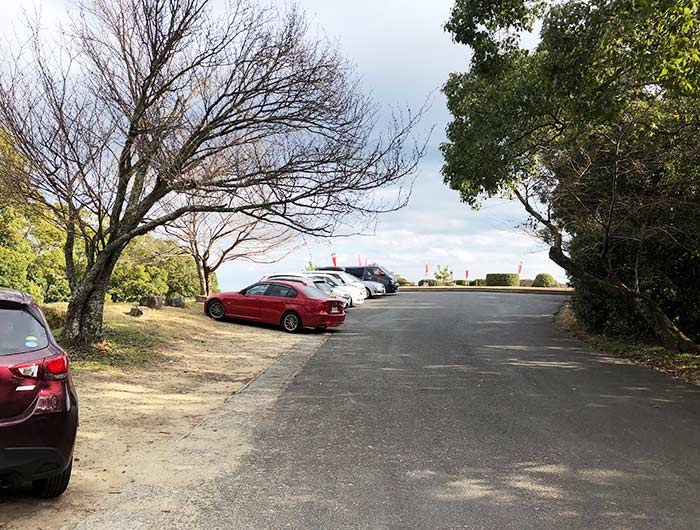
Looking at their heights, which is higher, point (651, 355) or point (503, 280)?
point (503, 280)

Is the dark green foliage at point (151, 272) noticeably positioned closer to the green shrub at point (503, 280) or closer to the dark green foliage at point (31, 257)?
the dark green foliage at point (31, 257)

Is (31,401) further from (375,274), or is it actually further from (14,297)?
(375,274)

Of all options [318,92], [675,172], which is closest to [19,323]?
[318,92]

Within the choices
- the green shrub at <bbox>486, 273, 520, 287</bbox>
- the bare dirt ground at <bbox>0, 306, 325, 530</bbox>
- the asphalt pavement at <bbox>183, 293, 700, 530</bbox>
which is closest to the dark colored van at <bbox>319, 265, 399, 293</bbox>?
the green shrub at <bbox>486, 273, 520, 287</bbox>

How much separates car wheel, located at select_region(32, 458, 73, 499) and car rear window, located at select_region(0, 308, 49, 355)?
104 cm

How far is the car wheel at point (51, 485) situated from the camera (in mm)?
4617

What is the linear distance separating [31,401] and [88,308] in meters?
8.10

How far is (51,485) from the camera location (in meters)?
4.63

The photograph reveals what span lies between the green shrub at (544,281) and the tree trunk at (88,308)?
3630 cm

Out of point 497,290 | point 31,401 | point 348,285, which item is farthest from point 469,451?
point 497,290

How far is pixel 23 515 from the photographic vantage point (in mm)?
4375

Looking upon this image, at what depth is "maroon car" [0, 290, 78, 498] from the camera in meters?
4.04

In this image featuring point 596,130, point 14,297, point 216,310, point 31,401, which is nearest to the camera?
point 31,401

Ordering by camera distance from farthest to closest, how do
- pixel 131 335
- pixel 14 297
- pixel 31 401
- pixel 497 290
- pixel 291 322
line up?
pixel 497 290 < pixel 291 322 < pixel 131 335 < pixel 14 297 < pixel 31 401
